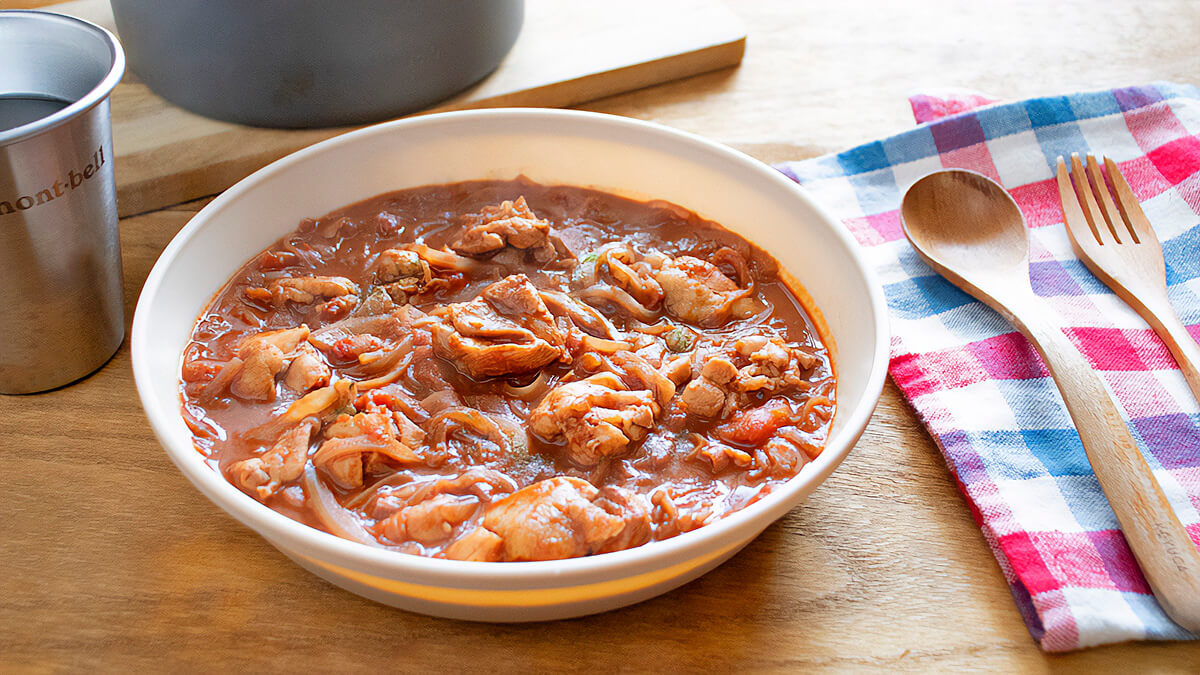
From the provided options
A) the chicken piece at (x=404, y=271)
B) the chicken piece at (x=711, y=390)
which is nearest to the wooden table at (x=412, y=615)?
the chicken piece at (x=711, y=390)

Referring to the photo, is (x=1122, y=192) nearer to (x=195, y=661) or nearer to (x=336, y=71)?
(x=336, y=71)

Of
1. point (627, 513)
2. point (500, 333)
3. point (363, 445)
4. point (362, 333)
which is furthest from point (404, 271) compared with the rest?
point (627, 513)

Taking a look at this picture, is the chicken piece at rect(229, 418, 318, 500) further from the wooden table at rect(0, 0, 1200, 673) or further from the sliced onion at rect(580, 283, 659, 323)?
the sliced onion at rect(580, 283, 659, 323)

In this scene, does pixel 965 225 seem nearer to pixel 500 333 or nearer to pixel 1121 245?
pixel 1121 245

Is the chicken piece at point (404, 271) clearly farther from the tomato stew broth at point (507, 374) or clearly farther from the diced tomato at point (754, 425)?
the diced tomato at point (754, 425)

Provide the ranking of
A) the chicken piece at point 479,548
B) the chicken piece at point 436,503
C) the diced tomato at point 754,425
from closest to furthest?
the chicken piece at point 479,548 → the chicken piece at point 436,503 → the diced tomato at point 754,425

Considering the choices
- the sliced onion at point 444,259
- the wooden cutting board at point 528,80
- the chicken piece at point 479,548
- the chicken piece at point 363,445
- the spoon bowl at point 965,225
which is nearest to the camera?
the chicken piece at point 479,548

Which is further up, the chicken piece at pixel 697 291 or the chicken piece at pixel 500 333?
the chicken piece at pixel 697 291
